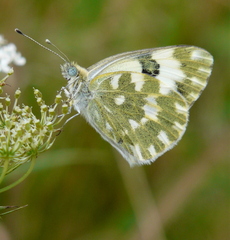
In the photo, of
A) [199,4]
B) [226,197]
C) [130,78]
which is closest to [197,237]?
[226,197]

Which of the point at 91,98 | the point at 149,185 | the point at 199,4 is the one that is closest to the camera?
the point at 91,98

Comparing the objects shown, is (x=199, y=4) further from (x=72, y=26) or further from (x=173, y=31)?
(x=72, y=26)

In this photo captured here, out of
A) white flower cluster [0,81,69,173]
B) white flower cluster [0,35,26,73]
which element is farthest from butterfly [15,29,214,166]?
white flower cluster [0,81,69,173]

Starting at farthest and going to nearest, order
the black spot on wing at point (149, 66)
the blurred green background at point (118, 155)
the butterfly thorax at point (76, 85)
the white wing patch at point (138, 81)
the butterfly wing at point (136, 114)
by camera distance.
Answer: the blurred green background at point (118, 155), the white wing patch at point (138, 81), the black spot on wing at point (149, 66), the butterfly wing at point (136, 114), the butterfly thorax at point (76, 85)

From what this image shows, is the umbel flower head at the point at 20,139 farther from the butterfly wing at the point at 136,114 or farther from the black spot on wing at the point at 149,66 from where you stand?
the black spot on wing at the point at 149,66

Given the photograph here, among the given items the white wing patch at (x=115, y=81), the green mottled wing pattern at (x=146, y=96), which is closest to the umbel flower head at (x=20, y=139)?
the green mottled wing pattern at (x=146, y=96)

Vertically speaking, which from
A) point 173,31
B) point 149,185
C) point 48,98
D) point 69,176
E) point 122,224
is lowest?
point 122,224

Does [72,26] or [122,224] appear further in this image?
[72,26]
